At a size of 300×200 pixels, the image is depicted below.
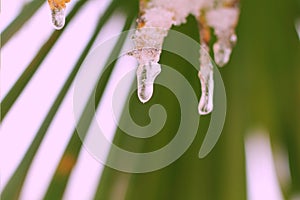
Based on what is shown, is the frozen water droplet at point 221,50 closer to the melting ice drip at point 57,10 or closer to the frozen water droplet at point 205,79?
the frozen water droplet at point 205,79

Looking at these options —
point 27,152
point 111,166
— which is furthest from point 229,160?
point 27,152

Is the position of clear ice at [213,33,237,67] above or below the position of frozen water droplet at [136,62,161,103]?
above

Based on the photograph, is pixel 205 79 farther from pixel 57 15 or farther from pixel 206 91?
pixel 57 15

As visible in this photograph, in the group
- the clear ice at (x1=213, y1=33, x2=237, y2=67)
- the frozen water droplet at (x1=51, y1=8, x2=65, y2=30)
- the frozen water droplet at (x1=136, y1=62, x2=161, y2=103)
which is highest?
the clear ice at (x1=213, y1=33, x2=237, y2=67)

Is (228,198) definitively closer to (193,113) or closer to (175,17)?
(193,113)

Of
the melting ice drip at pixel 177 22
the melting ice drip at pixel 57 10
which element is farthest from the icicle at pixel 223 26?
the melting ice drip at pixel 57 10

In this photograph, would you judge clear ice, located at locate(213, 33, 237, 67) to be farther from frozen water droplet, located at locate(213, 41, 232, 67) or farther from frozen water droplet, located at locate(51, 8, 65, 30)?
frozen water droplet, located at locate(51, 8, 65, 30)

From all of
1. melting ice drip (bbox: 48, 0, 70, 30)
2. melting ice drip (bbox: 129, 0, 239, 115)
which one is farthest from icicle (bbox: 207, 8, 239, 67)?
melting ice drip (bbox: 48, 0, 70, 30)

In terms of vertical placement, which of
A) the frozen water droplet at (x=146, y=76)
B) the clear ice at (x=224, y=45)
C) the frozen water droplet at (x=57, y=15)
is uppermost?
the clear ice at (x=224, y=45)
